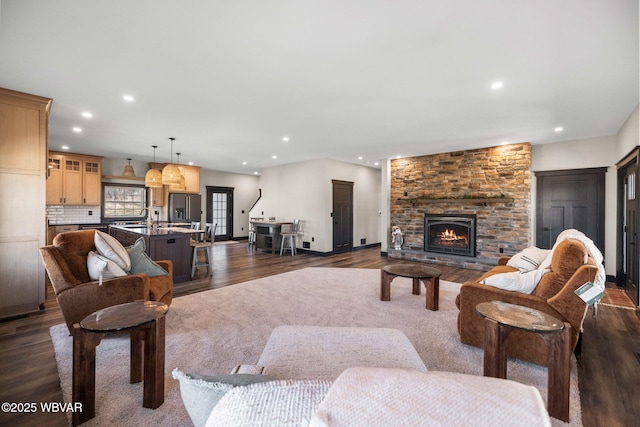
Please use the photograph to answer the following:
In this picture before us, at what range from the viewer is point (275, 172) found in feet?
30.0

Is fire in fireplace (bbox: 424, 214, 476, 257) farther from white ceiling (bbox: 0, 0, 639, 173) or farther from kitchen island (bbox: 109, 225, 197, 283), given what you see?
A: kitchen island (bbox: 109, 225, 197, 283)

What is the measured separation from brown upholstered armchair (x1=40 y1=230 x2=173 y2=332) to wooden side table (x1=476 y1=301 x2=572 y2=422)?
2.84m

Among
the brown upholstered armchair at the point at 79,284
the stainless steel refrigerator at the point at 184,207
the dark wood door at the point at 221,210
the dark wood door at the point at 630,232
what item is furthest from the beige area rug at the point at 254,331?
the dark wood door at the point at 221,210

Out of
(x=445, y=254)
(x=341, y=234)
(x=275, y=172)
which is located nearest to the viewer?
(x=445, y=254)

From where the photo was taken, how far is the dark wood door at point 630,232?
397 centimetres

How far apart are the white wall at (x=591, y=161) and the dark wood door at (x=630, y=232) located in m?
0.36

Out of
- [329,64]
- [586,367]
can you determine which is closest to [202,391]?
[329,64]

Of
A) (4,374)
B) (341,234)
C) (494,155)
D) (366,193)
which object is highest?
(494,155)

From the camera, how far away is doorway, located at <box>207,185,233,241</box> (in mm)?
10469

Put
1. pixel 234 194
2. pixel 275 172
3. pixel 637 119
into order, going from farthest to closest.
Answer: pixel 234 194 → pixel 275 172 → pixel 637 119

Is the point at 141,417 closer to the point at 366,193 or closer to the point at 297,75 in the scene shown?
the point at 297,75

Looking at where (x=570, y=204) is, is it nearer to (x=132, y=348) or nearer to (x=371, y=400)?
(x=371, y=400)

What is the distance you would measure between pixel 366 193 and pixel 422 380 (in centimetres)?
881

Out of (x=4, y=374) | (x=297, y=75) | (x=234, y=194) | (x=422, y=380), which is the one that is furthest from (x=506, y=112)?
(x=234, y=194)
